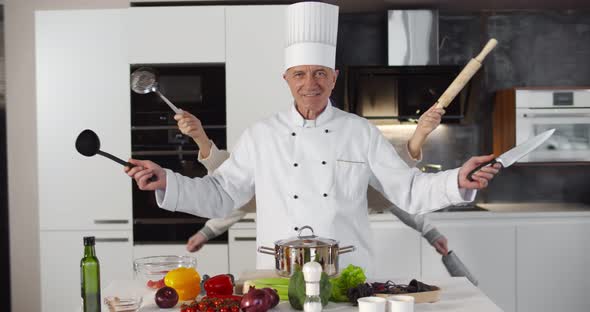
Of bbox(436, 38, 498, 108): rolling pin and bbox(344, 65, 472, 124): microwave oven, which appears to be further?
bbox(344, 65, 472, 124): microwave oven

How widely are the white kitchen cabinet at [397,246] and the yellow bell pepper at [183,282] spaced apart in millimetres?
2307

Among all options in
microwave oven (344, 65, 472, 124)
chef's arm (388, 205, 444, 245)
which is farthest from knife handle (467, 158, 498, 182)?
microwave oven (344, 65, 472, 124)

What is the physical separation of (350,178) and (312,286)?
918 millimetres

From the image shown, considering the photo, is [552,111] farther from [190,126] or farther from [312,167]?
[190,126]

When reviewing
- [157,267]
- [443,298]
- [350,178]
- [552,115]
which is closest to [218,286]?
[157,267]

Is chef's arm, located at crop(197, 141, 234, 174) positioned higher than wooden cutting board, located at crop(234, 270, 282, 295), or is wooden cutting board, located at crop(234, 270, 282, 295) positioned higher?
chef's arm, located at crop(197, 141, 234, 174)

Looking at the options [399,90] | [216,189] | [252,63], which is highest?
[252,63]

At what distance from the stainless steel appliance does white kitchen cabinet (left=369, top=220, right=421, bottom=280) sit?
0.97 meters

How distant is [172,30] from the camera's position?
4.16 metres

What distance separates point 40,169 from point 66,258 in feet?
1.88

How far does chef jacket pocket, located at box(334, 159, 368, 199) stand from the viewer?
8.97ft

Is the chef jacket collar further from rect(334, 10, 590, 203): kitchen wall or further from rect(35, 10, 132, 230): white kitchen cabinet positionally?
rect(334, 10, 590, 203): kitchen wall

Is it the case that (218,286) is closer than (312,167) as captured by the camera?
Yes

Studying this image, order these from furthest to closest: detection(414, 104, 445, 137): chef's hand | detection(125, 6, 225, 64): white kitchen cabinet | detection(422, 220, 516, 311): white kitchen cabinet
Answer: detection(422, 220, 516, 311): white kitchen cabinet, detection(125, 6, 225, 64): white kitchen cabinet, detection(414, 104, 445, 137): chef's hand
